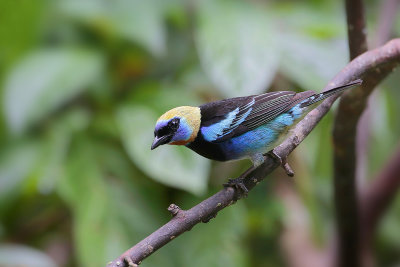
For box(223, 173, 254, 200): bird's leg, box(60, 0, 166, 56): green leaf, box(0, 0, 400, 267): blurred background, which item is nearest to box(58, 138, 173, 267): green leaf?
box(0, 0, 400, 267): blurred background

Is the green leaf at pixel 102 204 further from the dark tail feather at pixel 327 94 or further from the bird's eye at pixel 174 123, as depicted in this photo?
the dark tail feather at pixel 327 94

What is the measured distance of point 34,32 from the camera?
145 inches

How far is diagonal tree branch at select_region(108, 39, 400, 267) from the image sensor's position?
1.50 meters

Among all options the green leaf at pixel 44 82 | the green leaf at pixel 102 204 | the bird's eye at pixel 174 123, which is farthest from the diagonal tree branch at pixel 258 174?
the green leaf at pixel 44 82

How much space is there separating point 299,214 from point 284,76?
2.53 ft

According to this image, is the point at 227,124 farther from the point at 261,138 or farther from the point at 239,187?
the point at 239,187

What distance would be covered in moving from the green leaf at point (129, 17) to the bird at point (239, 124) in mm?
1139

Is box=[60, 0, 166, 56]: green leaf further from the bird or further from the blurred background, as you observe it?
the bird

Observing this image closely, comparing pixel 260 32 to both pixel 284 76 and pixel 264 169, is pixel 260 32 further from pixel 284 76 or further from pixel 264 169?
pixel 264 169

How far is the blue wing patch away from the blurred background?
462 mm

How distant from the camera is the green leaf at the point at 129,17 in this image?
10.6 feet

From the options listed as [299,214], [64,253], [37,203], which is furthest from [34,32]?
[299,214]

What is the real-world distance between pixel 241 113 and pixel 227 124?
90 mm

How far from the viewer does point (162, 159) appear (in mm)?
2711
